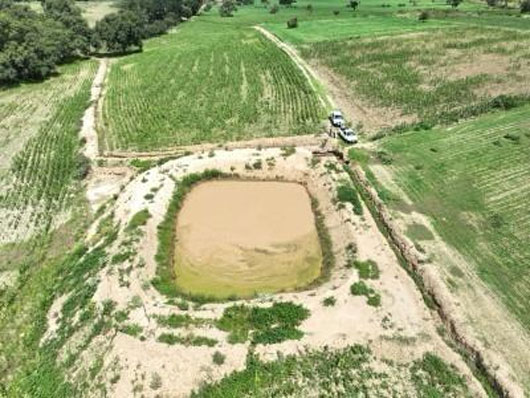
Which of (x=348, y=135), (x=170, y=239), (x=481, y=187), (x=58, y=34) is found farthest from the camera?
(x=58, y=34)

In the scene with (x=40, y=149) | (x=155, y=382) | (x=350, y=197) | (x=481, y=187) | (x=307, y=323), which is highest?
(x=40, y=149)

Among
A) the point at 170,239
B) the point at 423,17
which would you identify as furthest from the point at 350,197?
the point at 423,17

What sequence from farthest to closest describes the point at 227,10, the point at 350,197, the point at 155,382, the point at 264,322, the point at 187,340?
1. the point at 227,10
2. the point at 350,197
3. the point at 264,322
4. the point at 187,340
5. the point at 155,382

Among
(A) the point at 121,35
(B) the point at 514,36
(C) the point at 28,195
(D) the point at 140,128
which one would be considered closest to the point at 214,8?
(A) the point at 121,35

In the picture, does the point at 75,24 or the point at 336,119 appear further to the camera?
the point at 75,24

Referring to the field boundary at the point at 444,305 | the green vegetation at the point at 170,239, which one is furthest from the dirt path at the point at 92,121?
the field boundary at the point at 444,305

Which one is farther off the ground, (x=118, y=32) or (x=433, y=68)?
(x=118, y=32)

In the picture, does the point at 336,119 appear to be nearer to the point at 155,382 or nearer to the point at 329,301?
the point at 329,301
